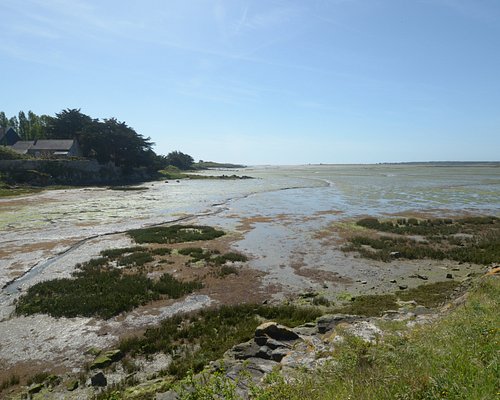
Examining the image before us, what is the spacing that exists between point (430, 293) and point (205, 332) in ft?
35.3

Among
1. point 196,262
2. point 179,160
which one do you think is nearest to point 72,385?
point 196,262

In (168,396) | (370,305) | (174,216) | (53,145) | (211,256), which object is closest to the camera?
(168,396)

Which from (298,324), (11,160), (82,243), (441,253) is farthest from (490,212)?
(11,160)

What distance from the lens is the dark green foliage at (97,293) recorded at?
1436 centimetres

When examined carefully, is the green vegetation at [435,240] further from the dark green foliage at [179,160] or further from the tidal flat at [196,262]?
the dark green foliage at [179,160]

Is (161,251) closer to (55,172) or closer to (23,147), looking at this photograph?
(55,172)

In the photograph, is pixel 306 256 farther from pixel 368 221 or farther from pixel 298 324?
pixel 368 221

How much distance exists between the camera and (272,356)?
9523 mm

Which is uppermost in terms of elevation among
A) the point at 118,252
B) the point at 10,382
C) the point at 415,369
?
the point at 415,369

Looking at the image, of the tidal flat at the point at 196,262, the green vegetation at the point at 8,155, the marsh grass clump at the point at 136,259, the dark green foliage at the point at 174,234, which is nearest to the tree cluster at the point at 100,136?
the green vegetation at the point at 8,155

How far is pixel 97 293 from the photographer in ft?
52.5

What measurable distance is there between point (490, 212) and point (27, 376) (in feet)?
153

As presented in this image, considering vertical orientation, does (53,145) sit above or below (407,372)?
above

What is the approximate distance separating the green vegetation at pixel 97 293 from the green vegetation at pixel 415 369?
32.3 ft
